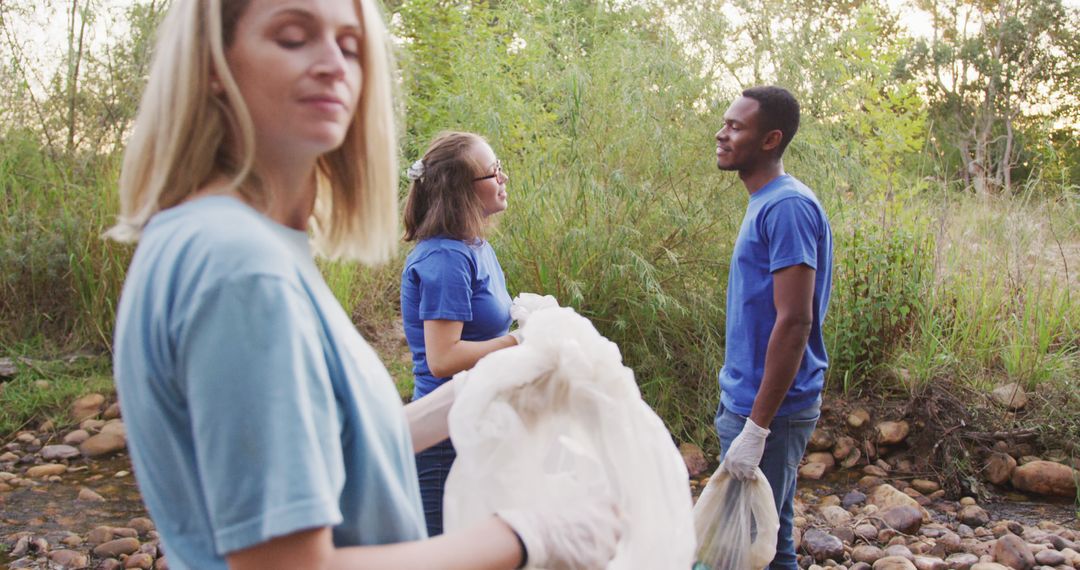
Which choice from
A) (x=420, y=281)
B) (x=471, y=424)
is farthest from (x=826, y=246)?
(x=471, y=424)

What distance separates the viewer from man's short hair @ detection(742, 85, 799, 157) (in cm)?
282

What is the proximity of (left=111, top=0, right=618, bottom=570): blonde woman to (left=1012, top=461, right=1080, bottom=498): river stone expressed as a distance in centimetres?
458

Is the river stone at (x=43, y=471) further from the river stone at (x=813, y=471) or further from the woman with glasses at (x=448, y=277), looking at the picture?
the river stone at (x=813, y=471)

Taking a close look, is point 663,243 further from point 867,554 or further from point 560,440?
point 560,440

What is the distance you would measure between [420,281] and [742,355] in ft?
3.36

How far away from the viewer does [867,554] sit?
13.0 ft

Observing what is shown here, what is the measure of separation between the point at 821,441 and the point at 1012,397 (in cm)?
121

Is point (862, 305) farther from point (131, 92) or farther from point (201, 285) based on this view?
point (131, 92)

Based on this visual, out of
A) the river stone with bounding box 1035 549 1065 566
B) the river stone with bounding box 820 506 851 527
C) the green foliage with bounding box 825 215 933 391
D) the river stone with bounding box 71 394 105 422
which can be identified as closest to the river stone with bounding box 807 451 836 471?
the green foliage with bounding box 825 215 933 391

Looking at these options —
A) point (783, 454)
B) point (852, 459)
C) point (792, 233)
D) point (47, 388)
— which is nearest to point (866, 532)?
point (852, 459)

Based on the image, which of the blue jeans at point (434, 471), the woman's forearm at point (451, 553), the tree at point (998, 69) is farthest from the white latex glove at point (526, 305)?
the tree at point (998, 69)

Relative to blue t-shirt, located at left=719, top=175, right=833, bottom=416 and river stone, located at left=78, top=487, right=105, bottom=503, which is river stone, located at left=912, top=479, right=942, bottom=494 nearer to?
blue t-shirt, located at left=719, top=175, right=833, bottom=416

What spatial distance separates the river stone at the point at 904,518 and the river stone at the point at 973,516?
28cm

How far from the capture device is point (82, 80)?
6773 mm
